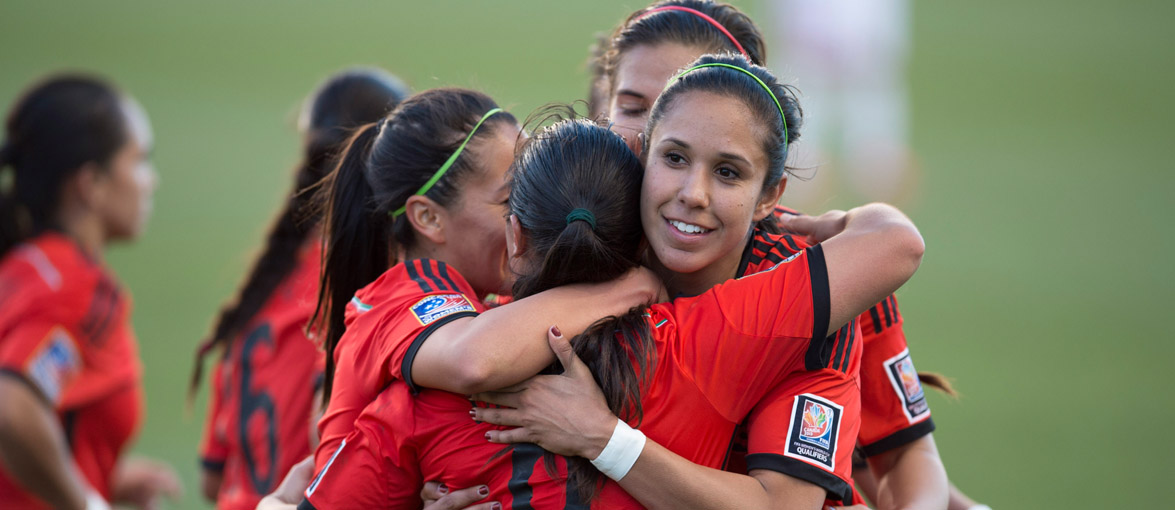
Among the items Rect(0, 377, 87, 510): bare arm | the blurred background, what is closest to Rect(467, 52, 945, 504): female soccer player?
the blurred background

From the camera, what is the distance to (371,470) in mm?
1950

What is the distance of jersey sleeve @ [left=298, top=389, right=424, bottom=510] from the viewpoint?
1938 millimetres

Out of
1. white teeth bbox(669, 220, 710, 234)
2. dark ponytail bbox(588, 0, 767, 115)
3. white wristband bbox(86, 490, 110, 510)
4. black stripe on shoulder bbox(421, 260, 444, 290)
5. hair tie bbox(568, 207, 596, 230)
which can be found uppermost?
dark ponytail bbox(588, 0, 767, 115)

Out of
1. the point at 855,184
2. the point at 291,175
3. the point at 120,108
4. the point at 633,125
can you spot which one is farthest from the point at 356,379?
the point at 855,184

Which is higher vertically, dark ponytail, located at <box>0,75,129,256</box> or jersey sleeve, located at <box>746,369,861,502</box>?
jersey sleeve, located at <box>746,369,861,502</box>

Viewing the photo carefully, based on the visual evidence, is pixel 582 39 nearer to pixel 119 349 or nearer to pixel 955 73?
pixel 955 73

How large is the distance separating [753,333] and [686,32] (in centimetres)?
99

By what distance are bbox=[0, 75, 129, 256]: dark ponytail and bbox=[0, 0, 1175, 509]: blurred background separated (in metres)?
0.75

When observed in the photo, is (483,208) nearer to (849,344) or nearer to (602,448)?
(602,448)

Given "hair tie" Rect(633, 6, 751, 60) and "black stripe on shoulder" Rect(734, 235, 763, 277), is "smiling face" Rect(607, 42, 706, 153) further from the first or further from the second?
"black stripe on shoulder" Rect(734, 235, 763, 277)

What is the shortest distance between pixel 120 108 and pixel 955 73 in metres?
13.9

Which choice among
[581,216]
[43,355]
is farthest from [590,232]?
[43,355]

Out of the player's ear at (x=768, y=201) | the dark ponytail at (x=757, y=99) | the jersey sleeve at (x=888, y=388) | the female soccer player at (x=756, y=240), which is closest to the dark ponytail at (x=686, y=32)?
the female soccer player at (x=756, y=240)

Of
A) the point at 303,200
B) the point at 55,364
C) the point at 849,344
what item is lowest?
the point at 55,364
